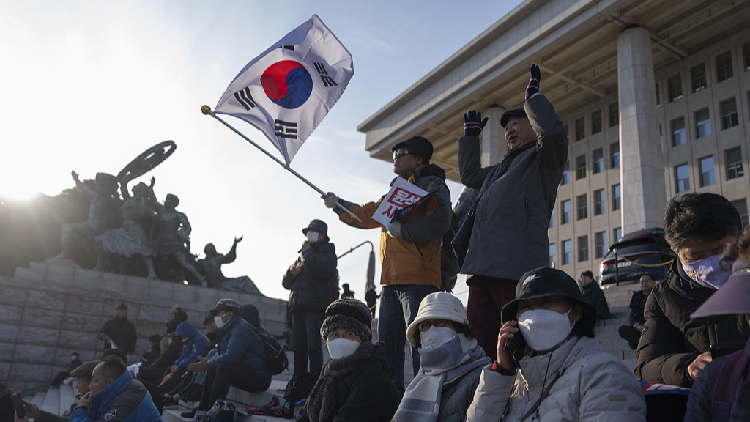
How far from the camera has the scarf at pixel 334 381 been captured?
170 inches

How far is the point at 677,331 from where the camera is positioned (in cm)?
288

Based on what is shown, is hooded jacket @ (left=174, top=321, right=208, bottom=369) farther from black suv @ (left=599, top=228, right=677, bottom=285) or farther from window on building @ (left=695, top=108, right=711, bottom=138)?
window on building @ (left=695, top=108, right=711, bottom=138)

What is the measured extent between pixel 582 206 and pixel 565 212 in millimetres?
1434

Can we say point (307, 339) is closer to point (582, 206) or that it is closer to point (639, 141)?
point (639, 141)

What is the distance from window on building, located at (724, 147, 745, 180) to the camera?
102 feet

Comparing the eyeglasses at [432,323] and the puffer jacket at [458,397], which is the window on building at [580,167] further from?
the puffer jacket at [458,397]

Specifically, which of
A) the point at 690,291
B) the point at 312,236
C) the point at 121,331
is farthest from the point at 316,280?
the point at 121,331

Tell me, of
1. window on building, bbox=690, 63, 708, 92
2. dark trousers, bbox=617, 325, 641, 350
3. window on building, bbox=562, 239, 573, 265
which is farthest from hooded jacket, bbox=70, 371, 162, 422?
window on building, bbox=562, 239, 573, 265

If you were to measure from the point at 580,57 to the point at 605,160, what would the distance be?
8.24 meters

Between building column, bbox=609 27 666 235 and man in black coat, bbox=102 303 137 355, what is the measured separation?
63.7 feet

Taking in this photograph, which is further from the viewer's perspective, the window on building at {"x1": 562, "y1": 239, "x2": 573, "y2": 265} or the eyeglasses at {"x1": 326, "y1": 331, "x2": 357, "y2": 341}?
the window on building at {"x1": 562, "y1": 239, "x2": 573, "y2": 265}

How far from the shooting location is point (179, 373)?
9758 mm

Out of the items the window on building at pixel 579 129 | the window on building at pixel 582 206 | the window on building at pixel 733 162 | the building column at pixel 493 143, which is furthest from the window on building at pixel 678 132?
the building column at pixel 493 143

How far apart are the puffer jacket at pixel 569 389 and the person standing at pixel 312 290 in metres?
4.65
